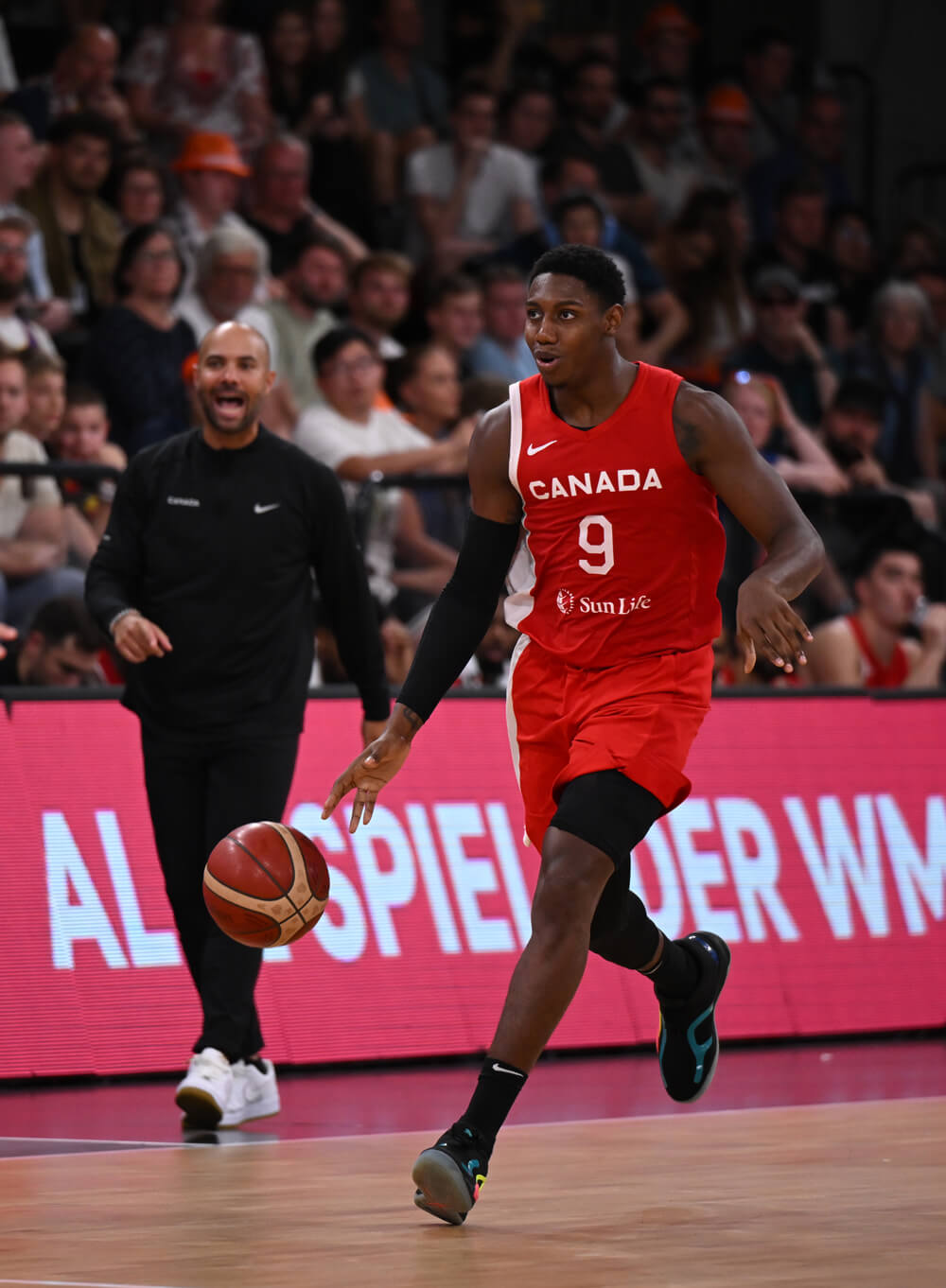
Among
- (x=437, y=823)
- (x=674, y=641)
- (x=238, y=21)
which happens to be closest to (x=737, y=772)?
(x=437, y=823)

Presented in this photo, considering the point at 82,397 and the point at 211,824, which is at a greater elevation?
the point at 82,397

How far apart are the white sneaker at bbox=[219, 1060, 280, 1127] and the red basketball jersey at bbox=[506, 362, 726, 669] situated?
2.22 metres

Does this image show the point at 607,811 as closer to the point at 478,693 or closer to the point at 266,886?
the point at 266,886

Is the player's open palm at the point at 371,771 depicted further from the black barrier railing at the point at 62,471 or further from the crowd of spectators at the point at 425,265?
the black barrier railing at the point at 62,471

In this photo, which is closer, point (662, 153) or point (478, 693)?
point (478, 693)

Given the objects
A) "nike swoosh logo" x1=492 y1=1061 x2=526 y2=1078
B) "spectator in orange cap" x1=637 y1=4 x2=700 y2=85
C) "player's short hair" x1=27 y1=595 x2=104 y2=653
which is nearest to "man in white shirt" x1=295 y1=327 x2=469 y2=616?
"player's short hair" x1=27 y1=595 x2=104 y2=653

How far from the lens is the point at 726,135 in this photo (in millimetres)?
17141

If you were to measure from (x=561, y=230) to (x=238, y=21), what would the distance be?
280 centimetres

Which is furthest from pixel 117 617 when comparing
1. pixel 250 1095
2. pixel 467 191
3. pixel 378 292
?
pixel 467 191

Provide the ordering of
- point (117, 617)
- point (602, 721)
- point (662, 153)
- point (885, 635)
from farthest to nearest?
point (662, 153), point (885, 635), point (117, 617), point (602, 721)

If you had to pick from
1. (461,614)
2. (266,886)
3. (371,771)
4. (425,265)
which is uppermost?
(461,614)

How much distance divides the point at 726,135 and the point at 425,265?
11.7 feet

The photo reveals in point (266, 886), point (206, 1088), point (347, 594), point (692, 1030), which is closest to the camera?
point (266, 886)

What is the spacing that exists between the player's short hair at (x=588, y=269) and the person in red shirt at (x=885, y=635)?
5520 millimetres
